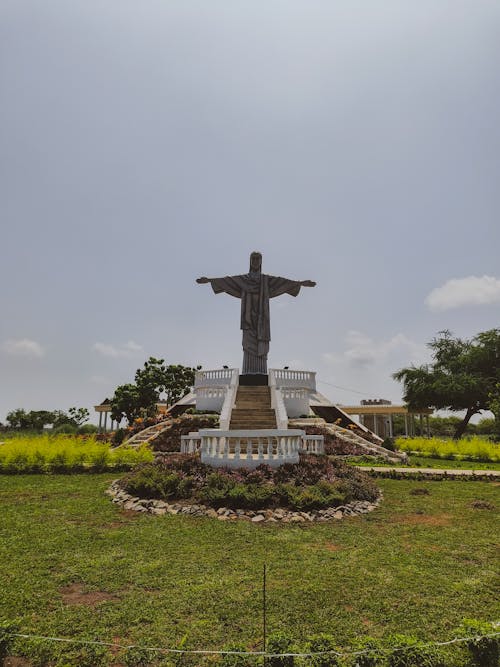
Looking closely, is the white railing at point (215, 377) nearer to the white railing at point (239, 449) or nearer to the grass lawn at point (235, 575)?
the white railing at point (239, 449)

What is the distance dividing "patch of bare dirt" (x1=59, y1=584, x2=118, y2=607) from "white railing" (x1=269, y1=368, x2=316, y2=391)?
23036 mm

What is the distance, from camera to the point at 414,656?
3.37 meters

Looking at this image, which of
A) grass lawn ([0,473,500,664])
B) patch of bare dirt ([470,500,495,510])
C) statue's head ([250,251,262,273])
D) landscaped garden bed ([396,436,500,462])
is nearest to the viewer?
grass lawn ([0,473,500,664])

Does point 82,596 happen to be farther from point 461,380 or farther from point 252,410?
point 461,380

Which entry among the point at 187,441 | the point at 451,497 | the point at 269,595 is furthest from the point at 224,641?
the point at 187,441

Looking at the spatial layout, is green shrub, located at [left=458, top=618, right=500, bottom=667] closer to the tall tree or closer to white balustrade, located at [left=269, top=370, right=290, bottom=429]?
white balustrade, located at [left=269, top=370, right=290, bottom=429]

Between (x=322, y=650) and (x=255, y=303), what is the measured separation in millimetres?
27750

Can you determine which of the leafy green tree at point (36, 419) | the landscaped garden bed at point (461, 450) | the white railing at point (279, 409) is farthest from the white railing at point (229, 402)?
the leafy green tree at point (36, 419)

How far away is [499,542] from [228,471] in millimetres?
6261

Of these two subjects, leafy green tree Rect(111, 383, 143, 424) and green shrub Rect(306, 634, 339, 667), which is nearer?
green shrub Rect(306, 634, 339, 667)

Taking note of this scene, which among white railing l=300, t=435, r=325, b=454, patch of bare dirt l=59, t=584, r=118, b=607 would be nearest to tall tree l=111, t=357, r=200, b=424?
white railing l=300, t=435, r=325, b=454

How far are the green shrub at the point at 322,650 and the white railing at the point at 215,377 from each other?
2359 cm

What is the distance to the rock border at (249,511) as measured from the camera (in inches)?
323

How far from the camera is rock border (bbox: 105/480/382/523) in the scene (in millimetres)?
8203
